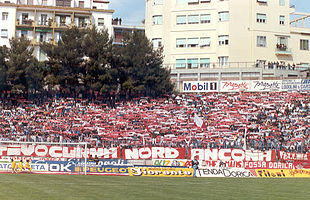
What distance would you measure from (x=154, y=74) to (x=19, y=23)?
31.1 metres

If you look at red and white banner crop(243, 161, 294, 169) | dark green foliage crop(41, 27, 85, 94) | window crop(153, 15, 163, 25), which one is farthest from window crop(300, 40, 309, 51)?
dark green foliage crop(41, 27, 85, 94)

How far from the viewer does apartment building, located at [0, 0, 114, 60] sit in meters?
81.5

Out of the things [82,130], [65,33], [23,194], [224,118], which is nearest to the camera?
[23,194]

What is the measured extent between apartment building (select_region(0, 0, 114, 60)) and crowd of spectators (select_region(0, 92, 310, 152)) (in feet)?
79.1

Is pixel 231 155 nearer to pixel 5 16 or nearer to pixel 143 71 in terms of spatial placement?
pixel 143 71

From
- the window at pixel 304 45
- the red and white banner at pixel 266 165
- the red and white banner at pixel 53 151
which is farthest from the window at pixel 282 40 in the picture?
the red and white banner at pixel 53 151

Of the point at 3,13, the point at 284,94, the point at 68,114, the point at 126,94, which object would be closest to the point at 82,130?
the point at 68,114

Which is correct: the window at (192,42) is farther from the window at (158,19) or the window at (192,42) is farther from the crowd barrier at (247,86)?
the crowd barrier at (247,86)

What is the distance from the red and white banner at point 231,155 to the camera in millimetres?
48000

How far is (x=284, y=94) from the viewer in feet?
214

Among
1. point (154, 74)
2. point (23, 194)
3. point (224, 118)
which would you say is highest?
point (154, 74)

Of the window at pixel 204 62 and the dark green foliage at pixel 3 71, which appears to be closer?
the dark green foliage at pixel 3 71

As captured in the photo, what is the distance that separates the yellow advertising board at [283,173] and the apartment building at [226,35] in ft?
101

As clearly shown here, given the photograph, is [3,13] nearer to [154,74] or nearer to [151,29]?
[151,29]
